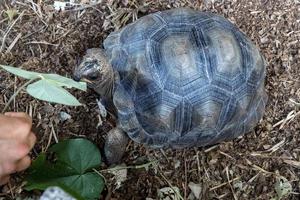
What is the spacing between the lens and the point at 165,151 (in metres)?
2.11

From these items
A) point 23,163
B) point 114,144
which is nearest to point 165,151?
point 114,144

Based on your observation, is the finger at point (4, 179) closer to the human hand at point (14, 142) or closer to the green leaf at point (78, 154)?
the human hand at point (14, 142)

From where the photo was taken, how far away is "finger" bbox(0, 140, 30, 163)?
63.2 inches

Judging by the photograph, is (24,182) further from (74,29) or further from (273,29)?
(273,29)

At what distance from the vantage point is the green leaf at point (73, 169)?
5.75 ft

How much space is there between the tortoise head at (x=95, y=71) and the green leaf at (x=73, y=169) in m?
0.22

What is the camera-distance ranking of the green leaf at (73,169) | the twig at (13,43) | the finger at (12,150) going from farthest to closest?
the twig at (13,43), the green leaf at (73,169), the finger at (12,150)

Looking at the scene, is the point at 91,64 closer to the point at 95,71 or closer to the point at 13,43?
the point at 95,71

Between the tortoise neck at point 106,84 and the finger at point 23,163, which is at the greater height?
the tortoise neck at point 106,84

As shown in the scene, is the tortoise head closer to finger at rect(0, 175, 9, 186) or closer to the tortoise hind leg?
the tortoise hind leg

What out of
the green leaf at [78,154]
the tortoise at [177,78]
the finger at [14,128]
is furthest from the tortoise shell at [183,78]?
the finger at [14,128]

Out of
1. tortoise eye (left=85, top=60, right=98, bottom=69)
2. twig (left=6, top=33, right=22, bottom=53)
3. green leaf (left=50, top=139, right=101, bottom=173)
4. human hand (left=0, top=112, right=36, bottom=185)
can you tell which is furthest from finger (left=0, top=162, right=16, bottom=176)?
twig (left=6, top=33, right=22, bottom=53)

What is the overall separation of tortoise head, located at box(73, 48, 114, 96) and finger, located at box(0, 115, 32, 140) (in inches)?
10.7

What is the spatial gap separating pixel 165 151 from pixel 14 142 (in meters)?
0.70
